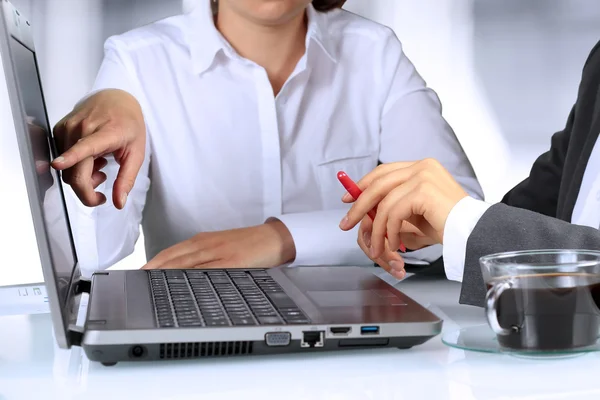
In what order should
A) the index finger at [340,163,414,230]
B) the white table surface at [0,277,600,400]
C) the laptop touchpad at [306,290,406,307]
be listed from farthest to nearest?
the index finger at [340,163,414,230], the laptop touchpad at [306,290,406,307], the white table surface at [0,277,600,400]

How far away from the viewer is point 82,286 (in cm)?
123

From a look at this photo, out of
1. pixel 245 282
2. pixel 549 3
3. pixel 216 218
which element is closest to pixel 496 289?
pixel 245 282

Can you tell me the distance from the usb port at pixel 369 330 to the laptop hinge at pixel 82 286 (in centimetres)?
49

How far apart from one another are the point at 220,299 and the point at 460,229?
1.09ft

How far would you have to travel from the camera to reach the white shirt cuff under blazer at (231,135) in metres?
1.99

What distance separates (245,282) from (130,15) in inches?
43.5

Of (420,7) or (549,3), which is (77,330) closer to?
(420,7)

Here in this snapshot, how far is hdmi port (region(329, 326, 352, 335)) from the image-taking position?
82 centimetres

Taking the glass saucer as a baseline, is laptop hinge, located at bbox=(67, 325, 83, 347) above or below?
above

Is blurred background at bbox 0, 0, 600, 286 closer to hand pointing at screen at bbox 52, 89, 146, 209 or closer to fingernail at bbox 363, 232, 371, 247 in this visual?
hand pointing at screen at bbox 52, 89, 146, 209

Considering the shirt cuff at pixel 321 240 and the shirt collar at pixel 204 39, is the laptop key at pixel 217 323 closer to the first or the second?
the shirt cuff at pixel 321 240

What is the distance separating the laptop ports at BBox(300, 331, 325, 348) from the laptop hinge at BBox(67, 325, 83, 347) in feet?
0.74

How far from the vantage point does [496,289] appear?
2.64ft

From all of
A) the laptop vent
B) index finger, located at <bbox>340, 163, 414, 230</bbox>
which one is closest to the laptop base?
the laptop vent
